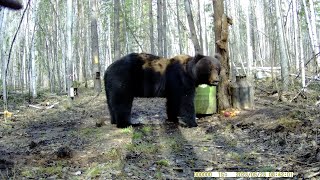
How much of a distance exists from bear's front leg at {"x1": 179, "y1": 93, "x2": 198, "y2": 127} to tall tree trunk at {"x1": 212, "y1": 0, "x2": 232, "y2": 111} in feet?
4.28

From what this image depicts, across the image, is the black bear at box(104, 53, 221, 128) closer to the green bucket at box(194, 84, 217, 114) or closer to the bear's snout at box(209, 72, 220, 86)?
the bear's snout at box(209, 72, 220, 86)

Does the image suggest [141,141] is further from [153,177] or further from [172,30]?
[172,30]

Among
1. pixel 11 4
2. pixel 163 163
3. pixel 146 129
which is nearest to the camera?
pixel 11 4

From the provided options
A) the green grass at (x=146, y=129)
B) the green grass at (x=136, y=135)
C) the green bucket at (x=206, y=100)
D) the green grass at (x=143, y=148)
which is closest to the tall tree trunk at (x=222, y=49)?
the green bucket at (x=206, y=100)

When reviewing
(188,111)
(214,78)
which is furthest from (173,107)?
(214,78)

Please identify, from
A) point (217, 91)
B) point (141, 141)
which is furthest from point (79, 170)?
point (217, 91)

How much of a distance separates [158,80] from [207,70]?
1.24 meters

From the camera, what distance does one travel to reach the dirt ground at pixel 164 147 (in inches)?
195

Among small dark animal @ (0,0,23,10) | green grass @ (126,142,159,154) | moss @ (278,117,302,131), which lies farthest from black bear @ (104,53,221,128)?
small dark animal @ (0,0,23,10)

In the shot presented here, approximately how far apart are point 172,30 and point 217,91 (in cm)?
4158

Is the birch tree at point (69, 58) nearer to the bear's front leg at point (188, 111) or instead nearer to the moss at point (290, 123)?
the bear's front leg at point (188, 111)

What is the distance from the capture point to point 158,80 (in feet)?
28.9

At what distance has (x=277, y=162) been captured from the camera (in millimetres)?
5133

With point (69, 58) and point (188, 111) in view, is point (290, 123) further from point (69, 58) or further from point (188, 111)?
point (69, 58)
